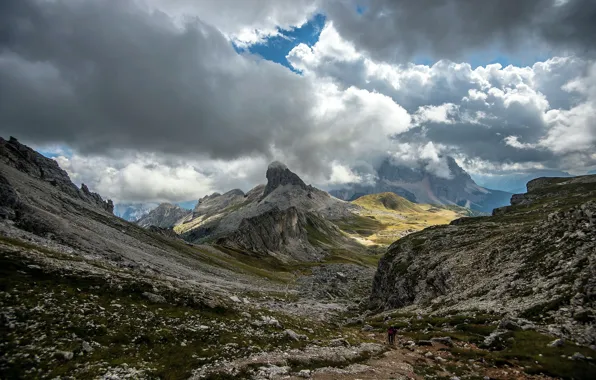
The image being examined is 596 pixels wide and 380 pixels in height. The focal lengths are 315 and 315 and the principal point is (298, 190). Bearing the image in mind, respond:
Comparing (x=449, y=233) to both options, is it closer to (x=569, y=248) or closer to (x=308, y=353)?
(x=569, y=248)

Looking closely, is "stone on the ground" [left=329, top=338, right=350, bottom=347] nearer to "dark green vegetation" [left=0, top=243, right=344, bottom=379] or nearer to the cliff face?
"dark green vegetation" [left=0, top=243, right=344, bottom=379]

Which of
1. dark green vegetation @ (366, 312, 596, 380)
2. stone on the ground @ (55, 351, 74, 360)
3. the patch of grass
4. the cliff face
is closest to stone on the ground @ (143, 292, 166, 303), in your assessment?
stone on the ground @ (55, 351, 74, 360)

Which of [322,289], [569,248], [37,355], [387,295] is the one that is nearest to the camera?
[37,355]

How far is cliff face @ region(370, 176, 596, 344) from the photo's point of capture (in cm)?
3294

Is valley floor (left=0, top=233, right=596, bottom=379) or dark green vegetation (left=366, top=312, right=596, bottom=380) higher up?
dark green vegetation (left=366, top=312, right=596, bottom=380)

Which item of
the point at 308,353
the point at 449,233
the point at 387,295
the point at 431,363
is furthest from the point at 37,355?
the point at 449,233

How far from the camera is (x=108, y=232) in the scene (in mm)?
102062

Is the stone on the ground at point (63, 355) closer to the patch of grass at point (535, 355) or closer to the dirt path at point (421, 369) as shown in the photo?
the dirt path at point (421, 369)

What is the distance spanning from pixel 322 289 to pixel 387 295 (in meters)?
38.5

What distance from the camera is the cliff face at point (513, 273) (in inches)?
1297

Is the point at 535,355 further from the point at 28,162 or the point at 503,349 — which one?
the point at 28,162

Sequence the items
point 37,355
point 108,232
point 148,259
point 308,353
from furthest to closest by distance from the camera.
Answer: point 108,232 < point 148,259 < point 308,353 < point 37,355

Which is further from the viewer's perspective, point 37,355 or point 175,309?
point 175,309

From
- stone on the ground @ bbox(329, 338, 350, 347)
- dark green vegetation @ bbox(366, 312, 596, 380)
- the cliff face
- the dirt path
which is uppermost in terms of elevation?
the cliff face
